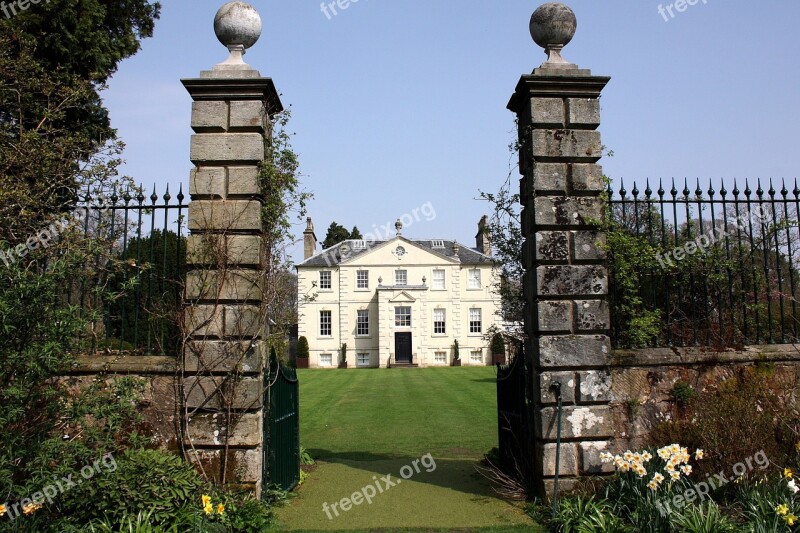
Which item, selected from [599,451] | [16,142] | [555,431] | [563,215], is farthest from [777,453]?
[16,142]

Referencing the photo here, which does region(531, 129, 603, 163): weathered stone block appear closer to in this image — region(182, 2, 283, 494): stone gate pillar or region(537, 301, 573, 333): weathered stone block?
region(537, 301, 573, 333): weathered stone block

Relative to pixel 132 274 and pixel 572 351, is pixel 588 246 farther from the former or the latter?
pixel 132 274

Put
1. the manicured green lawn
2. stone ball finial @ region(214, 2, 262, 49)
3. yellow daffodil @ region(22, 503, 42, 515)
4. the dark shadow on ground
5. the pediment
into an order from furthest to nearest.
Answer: the pediment, the dark shadow on ground, stone ball finial @ region(214, 2, 262, 49), the manicured green lawn, yellow daffodil @ region(22, 503, 42, 515)

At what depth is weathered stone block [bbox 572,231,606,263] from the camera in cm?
666

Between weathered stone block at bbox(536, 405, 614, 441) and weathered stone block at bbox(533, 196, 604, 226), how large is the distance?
1.91m

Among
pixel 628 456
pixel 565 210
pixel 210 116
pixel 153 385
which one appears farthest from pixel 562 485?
pixel 210 116

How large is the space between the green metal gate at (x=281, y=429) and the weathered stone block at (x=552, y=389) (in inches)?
112

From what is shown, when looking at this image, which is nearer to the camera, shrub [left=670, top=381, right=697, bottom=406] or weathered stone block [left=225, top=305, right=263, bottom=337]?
weathered stone block [left=225, top=305, right=263, bottom=337]

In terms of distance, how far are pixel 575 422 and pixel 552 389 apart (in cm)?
41

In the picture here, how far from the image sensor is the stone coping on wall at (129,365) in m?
6.52

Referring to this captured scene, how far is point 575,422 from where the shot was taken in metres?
6.49

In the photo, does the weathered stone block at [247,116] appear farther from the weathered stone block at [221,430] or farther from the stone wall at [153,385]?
the weathered stone block at [221,430]

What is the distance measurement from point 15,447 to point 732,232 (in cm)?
794

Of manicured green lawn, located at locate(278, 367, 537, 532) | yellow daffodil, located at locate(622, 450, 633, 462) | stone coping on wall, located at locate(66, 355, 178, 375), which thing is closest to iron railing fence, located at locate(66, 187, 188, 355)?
stone coping on wall, located at locate(66, 355, 178, 375)
